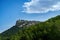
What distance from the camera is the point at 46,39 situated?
2832 inches

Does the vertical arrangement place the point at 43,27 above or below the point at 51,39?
above

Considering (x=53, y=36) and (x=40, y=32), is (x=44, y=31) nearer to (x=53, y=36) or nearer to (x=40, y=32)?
(x=40, y=32)

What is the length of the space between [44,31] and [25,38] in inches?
388

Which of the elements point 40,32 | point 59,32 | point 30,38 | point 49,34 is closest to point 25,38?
point 30,38

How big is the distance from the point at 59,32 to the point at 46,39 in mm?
5431

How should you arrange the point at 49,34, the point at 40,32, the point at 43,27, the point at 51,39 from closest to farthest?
the point at 51,39 → the point at 49,34 → the point at 40,32 → the point at 43,27

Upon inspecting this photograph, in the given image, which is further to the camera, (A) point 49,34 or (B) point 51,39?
(A) point 49,34

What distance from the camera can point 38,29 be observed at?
278 ft

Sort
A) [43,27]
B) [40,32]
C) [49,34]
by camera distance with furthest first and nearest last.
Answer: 1. [43,27]
2. [40,32]
3. [49,34]

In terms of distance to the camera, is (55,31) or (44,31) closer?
(55,31)

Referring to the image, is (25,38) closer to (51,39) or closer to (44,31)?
(44,31)

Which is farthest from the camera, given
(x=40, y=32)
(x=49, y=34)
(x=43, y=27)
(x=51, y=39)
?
(x=43, y=27)

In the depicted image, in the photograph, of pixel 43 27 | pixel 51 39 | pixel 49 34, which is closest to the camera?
pixel 51 39

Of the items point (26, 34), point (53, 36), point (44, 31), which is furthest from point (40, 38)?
point (26, 34)
